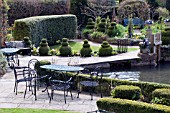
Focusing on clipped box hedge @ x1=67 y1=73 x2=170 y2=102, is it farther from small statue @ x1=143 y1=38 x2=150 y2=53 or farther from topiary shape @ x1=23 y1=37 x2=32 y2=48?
small statue @ x1=143 y1=38 x2=150 y2=53

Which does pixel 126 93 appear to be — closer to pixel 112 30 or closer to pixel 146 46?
pixel 146 46

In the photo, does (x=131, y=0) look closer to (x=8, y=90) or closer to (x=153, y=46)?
(x=153, y=46)

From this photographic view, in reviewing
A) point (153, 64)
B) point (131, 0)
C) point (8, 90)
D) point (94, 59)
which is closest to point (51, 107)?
point (8, 90)

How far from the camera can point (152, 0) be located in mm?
38500

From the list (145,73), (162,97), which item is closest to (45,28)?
(145,73)

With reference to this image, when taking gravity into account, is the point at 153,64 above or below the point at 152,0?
below

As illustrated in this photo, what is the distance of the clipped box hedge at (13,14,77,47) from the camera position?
21578 millimetres

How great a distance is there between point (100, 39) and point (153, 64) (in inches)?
290

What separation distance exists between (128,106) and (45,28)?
55.8 feet

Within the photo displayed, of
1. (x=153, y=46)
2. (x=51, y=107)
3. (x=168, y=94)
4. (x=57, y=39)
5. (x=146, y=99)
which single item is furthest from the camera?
(x=57, y=39)

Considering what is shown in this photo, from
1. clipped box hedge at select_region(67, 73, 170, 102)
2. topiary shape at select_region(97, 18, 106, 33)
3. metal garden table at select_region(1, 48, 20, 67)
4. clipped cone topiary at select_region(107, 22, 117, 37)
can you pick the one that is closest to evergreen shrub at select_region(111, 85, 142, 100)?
clipped box hedge at select_region(67, 73, 170, 102)

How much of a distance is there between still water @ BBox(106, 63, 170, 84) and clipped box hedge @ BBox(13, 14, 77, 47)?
636cm

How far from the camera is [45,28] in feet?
79.8

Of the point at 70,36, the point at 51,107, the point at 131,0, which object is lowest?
the point at 51,107
